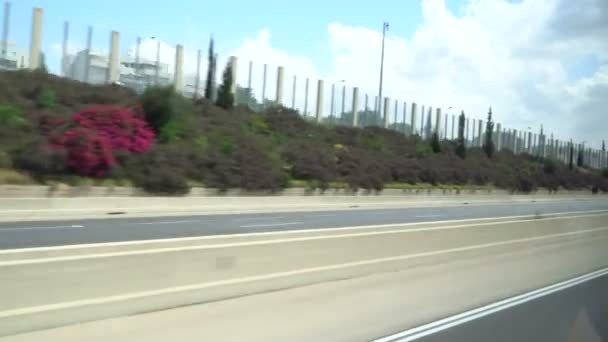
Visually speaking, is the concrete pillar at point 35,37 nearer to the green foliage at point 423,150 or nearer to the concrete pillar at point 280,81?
the concrete pillar at point 280,81

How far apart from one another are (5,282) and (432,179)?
53.6m

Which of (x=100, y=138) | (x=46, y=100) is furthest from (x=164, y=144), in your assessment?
(x=46, y=100)

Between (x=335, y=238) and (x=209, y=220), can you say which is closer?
(x=335, y=238)

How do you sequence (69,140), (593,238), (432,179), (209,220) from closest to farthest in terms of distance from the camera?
(593,238) < (209,220) < (69,140) < (432,179)

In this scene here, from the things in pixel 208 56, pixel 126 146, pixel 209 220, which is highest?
pixel 208 56

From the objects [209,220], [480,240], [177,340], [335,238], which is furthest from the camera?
[209,220]

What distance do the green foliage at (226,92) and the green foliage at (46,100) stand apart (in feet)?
55.8

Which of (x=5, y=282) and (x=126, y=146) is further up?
(x=126, y=146)

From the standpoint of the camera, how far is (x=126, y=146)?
3247 centimetres

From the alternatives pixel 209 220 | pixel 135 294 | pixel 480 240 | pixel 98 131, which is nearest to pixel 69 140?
pixel 98 131

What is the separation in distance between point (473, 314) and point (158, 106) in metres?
29.4

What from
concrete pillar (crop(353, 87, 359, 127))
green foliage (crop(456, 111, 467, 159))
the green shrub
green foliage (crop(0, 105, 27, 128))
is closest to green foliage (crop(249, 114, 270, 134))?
the green shrub

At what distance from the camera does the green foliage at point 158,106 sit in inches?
1470

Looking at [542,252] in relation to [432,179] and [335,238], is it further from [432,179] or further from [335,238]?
[432,179]
